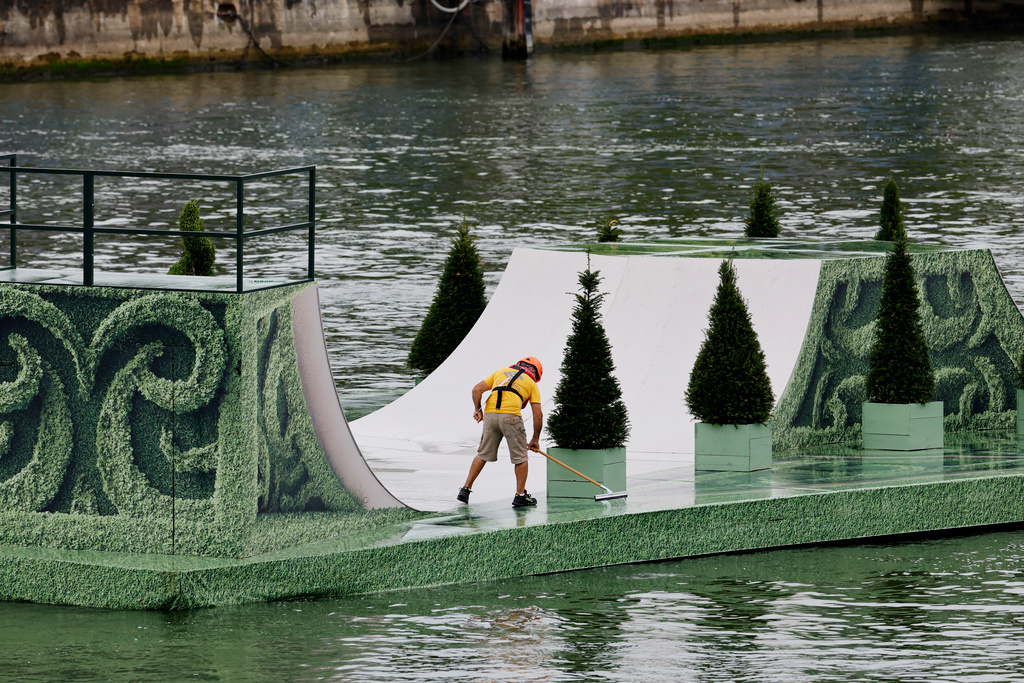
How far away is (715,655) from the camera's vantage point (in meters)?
12.8

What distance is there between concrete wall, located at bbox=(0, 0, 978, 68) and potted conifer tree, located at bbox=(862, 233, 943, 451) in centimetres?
5533

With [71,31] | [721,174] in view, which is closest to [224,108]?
[71,31]

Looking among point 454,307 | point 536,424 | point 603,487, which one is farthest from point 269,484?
point 454,307

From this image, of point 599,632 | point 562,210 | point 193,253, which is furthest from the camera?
point 562,210

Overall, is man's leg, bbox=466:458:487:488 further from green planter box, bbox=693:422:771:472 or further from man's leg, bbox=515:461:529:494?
green planter box, bbox=693:422:771:472

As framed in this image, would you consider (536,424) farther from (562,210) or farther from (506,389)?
(562,210)

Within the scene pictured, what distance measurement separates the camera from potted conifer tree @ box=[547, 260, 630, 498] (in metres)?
15.8

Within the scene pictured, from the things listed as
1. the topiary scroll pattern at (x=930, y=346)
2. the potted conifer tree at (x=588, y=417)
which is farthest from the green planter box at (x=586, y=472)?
the topiary scroll pattern at (x=930, y=346)

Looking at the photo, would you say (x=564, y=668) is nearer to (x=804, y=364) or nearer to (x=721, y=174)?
(x=804, y=364)

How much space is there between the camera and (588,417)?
15844 mm

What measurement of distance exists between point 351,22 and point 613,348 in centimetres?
5968

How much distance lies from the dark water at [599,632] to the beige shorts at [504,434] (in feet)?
3.88

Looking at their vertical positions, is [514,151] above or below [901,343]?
above

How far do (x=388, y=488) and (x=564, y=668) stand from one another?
4735 mm
